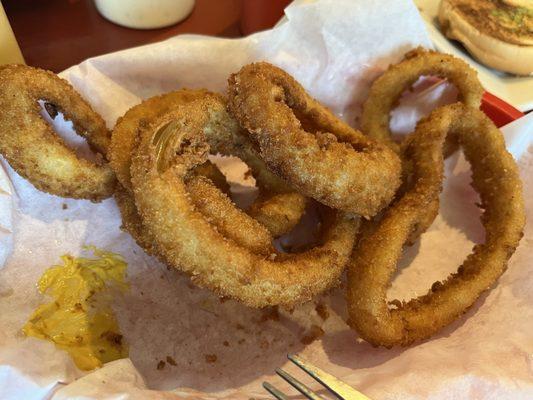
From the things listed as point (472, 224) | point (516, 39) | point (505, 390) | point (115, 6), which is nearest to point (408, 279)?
point (472, 224)

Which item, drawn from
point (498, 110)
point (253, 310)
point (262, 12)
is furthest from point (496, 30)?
point (253, 310)

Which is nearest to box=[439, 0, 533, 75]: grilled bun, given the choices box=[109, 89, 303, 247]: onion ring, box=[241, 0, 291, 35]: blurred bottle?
box=[241, 0, 291, 35]: blurred bottle

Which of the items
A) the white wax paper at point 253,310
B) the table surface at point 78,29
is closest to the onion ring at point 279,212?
the white wax paper at point 253,310

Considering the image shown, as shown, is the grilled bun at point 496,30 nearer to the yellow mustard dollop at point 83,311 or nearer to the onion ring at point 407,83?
the onion ring at point 407,83

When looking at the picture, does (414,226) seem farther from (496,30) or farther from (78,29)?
(78,29)

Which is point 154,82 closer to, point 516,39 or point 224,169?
point 224,169

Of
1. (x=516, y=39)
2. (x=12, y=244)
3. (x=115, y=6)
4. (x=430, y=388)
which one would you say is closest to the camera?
(x=430, y=388)

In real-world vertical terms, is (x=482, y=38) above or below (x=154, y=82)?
above

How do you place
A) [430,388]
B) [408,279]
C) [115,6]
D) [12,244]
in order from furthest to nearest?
[115,6] → [408,279] → [12,244] → [430,388]
